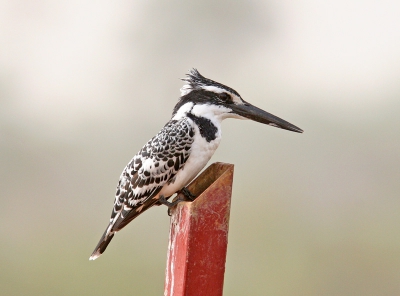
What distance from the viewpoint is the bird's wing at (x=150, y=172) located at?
9.19 ft

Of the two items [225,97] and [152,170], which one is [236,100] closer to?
[225,97]

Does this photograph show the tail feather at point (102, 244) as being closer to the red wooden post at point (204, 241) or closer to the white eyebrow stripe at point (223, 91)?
the red wooden post at point (204, 241)

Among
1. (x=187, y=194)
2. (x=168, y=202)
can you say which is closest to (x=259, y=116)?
(x=187, y=194)

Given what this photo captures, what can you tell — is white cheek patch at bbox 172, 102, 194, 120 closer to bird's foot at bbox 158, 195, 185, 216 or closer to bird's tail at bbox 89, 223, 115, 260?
bird's foot at bbox 158, 195, 185, 216

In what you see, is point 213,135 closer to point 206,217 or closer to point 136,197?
point 136,197

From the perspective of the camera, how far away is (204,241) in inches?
90.0

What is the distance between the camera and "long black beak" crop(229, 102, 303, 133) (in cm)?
288

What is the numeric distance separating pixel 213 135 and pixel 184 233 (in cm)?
78

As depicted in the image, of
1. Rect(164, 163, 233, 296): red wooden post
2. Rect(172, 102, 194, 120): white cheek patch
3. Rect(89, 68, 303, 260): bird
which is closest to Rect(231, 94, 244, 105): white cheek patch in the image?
Rect(89, 68, 303, 260): bird

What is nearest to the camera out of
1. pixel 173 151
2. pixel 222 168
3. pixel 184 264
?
pixel 184 264

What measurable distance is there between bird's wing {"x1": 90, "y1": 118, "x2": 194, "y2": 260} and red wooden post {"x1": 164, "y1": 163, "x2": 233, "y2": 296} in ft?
1.52

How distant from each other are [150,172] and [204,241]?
2.18ft

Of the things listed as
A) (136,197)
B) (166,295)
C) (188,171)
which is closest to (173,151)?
(188,171)

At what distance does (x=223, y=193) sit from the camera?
229 cm
